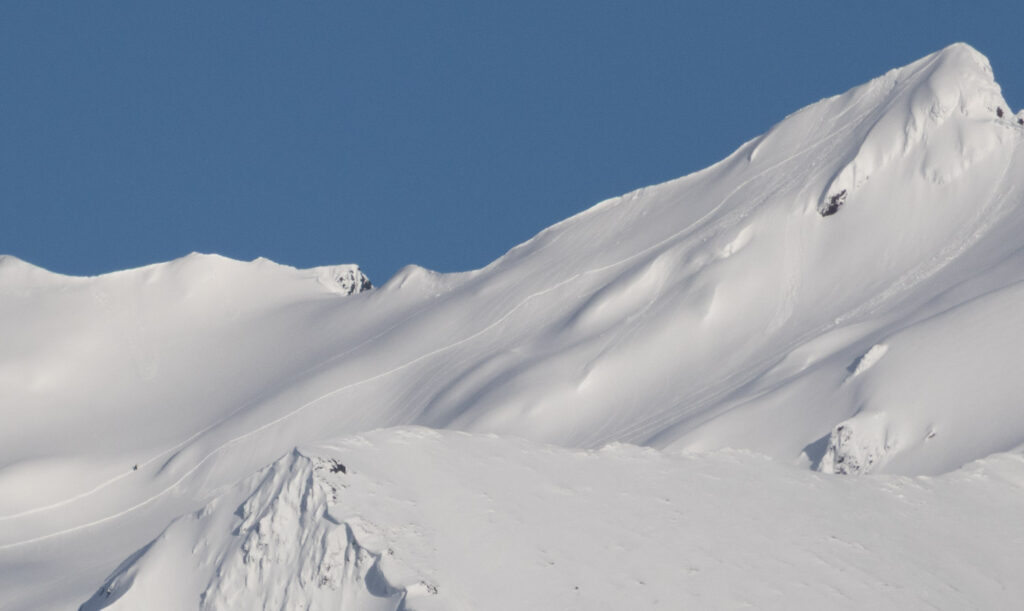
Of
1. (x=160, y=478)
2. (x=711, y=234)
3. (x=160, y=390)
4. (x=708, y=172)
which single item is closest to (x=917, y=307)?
(x=711, y=234)

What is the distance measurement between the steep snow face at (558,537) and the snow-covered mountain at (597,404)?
67 millimetres

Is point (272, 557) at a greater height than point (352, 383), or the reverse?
point (272, 557)

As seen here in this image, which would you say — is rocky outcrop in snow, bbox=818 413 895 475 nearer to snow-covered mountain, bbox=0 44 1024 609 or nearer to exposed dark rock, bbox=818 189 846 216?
snow-covered mountain, bbox=0 44 1024 609

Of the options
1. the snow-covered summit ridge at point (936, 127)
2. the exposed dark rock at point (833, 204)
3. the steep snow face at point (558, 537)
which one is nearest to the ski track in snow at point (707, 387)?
the snow-covered summit ridge at point (936, 127)

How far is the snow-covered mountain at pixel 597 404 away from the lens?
117 ft

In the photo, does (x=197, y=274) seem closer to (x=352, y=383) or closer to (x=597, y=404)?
(x=352, y=383)

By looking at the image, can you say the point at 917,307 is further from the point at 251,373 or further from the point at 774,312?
the point at 251,373

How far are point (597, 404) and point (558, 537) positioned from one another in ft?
96.3

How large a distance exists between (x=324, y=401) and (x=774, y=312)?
16372 mm

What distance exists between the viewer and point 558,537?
35.9 metres

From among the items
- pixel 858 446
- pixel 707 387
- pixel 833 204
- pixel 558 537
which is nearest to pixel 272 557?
pixel 558 537

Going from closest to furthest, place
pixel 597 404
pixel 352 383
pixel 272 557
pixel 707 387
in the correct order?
pixel 272 557
pixel 707 387
pixel 597 404
pixel 352 383

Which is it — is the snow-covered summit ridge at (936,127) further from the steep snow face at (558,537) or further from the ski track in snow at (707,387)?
the steep snow face at (558,537)

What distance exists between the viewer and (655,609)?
33938mm
